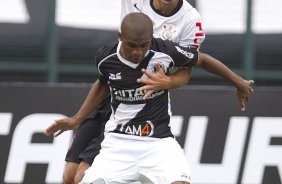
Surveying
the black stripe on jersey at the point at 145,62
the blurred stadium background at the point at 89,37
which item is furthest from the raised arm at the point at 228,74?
the blurred stadium background at the point at 89,37

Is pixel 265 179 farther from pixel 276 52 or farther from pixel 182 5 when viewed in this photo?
pixel 182 5

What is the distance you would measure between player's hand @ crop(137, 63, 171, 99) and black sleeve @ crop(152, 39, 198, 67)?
155 millimetres

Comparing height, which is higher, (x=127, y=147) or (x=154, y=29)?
(x=154, y=29)

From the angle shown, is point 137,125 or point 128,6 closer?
point 137,125

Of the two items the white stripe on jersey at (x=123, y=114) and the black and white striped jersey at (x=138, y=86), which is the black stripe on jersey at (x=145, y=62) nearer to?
the black and white striped jersey at (x=138, y=86)

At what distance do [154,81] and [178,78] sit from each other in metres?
0.27

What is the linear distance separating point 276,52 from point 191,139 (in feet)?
6.55

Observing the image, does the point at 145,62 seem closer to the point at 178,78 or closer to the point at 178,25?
the point at 178,78

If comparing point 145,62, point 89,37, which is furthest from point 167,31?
point 89,37

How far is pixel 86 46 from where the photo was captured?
433 inches

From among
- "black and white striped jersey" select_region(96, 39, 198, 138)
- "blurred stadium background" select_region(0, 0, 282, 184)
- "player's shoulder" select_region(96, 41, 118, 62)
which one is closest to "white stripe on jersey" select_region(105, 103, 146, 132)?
"black and white striped jersey" select_region(96, 39, 198, 138)

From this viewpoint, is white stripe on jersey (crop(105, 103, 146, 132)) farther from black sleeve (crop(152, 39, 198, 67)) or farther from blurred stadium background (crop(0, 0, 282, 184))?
blurred stadium background (crop(0, 0, 282, 184))

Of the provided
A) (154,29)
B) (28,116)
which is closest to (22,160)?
(28,116)

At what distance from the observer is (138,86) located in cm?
688
